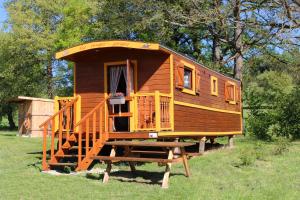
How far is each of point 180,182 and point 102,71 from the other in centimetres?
480

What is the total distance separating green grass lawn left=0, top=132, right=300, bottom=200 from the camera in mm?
8016

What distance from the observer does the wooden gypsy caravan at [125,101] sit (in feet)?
36.2

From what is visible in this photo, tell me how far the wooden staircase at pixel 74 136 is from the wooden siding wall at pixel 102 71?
519 mm

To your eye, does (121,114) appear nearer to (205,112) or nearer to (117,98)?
(117,98)

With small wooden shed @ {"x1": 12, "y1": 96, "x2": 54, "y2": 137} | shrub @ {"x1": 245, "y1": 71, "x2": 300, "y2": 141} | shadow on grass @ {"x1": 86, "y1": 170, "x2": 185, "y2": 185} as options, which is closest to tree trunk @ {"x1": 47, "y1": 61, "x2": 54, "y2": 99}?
small wooden shed @ {"x1": 12, "y1": 96, "x2": 54, "y2": 137}

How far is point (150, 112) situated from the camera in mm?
11344

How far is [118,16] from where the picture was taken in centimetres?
2516

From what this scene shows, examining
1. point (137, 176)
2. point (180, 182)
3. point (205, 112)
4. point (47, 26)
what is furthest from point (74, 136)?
point (47, 26)

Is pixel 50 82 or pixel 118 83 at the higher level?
pixel 50 82

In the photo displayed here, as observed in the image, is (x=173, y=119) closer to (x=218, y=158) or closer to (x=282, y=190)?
(x=218, y=158)

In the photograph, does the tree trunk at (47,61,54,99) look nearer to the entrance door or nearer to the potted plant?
the entrance door

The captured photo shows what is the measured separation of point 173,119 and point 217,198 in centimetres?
420

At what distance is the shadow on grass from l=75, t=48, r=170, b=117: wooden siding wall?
2443mm

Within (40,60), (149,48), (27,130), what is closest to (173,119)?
(149,48)
